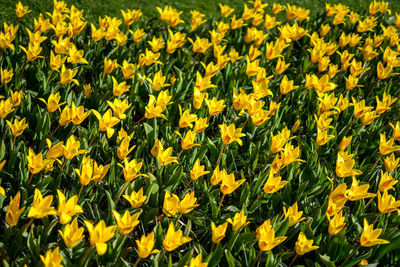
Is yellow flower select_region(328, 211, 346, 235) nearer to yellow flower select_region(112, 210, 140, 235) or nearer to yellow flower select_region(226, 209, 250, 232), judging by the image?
yellow flower select_region(226, 209, 250, 232)

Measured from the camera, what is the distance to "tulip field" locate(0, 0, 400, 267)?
194cm

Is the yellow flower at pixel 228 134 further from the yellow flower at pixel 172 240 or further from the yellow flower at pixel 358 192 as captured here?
the yellow flower at pixel 172 240

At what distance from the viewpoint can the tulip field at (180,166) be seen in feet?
6.35

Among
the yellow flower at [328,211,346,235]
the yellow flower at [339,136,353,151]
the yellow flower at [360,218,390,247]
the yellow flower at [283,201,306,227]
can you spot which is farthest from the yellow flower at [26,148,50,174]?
the yellow flower at [339,136,353,151]

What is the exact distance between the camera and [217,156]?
8.82 ft

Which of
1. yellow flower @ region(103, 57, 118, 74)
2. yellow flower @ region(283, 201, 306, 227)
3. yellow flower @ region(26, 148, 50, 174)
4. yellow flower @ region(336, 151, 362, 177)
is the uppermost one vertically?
yellow flower @ region(103, 57, 118, 74)

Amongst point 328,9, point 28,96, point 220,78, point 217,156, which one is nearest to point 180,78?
point 220,78

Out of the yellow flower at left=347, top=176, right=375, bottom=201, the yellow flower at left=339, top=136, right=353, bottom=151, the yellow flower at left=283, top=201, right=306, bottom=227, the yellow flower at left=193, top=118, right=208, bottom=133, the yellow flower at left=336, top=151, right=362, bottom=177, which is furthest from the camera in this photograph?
the yellow flower at left=339, top=136, right=353, bottom=151

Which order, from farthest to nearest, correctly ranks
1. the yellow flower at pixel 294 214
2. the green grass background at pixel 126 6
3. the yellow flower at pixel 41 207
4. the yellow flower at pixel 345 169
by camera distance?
1. the green grass background at pixel 126 6
2. the yellow flower at pixel 345 169
3. the yellow flower at pixel 294 214
4. the yellow flower at pixel 41 207

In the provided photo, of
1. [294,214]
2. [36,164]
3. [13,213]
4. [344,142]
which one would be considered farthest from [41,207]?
[344,142]

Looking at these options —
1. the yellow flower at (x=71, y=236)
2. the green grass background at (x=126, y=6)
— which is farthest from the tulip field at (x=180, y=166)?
the green grass background at (x=126, y=6)

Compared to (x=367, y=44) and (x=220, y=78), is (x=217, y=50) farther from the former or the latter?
(x=367, y=44)

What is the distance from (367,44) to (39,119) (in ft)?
9.97

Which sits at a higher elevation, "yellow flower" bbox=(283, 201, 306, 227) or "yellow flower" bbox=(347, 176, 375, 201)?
"yellow flower" bbox=(347, 176, 375, 201)
